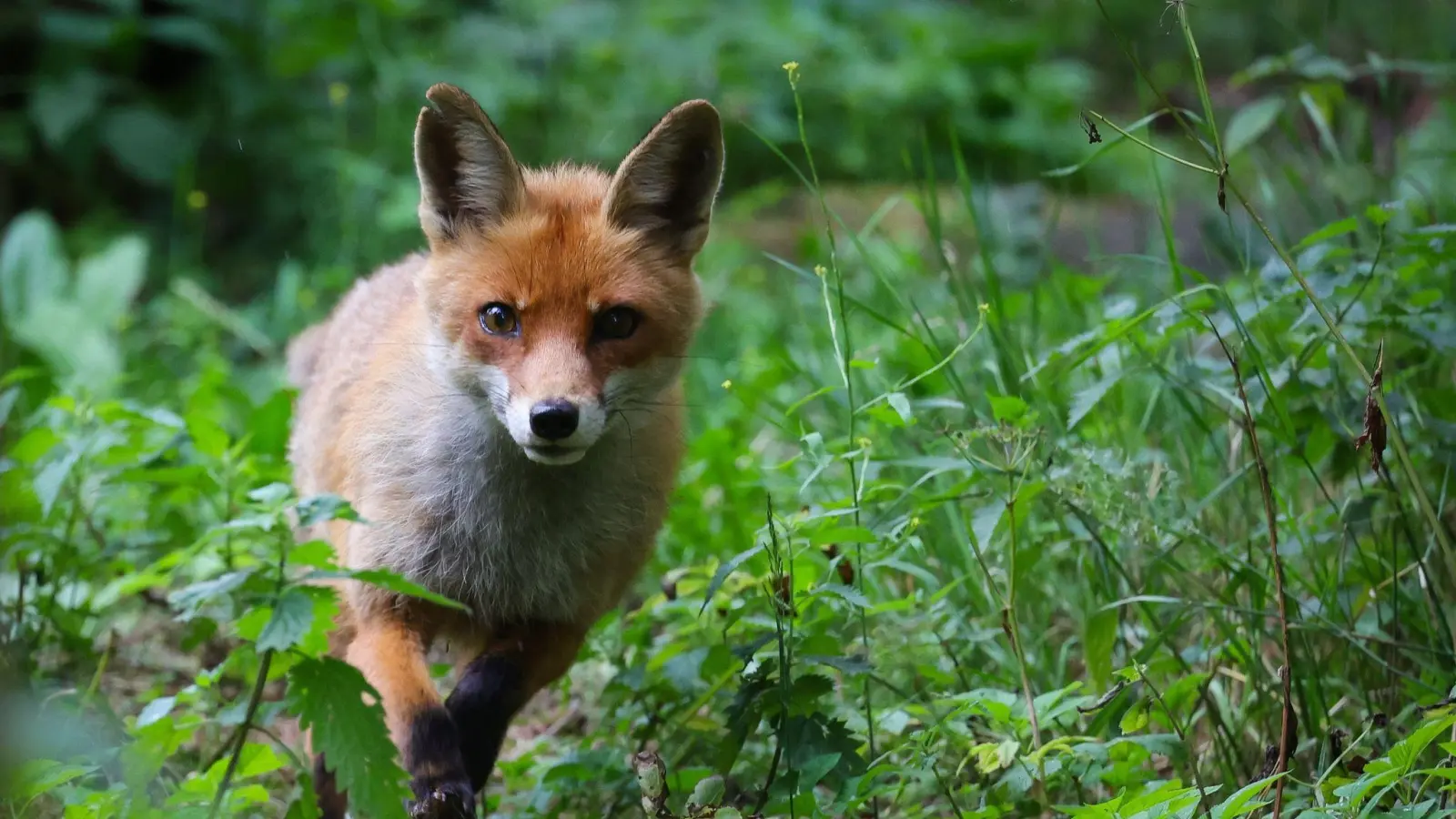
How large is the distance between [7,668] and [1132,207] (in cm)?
821

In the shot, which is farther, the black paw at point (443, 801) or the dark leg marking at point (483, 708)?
the dark leg marking at point (483, 708)

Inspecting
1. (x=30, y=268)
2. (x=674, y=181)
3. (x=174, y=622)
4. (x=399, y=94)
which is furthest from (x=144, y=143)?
A: (x=674, y=181)

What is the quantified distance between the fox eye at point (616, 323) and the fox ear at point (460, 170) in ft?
1.51

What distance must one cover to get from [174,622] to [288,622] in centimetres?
216

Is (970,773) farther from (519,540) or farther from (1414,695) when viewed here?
(519,540)

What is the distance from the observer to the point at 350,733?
2.58 meters

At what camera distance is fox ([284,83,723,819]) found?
3.40 m

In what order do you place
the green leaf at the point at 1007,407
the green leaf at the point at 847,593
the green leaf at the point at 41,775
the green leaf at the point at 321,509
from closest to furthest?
the green leaf at the point at 321,509, the green leaf at the point at 41,775, the green leaf at the point at 847,593, the green leaf at the point at 1007,407

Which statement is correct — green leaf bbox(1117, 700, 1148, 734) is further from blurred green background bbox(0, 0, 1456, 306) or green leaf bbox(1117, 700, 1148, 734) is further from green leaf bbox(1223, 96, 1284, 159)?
blurred green background bbox(0, 0, 1456, 306)

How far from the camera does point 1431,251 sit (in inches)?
135

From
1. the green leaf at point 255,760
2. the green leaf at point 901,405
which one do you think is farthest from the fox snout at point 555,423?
the green leaf at point 255,760

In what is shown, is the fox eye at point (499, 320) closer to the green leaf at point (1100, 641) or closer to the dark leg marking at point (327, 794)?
the dark leg marking at point (327, 794)

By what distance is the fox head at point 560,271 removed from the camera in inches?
130

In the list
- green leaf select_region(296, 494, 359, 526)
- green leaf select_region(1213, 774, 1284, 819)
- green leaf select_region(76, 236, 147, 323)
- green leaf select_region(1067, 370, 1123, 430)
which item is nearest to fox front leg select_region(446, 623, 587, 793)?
green leaf select_region(296, 494, 359, 526)
